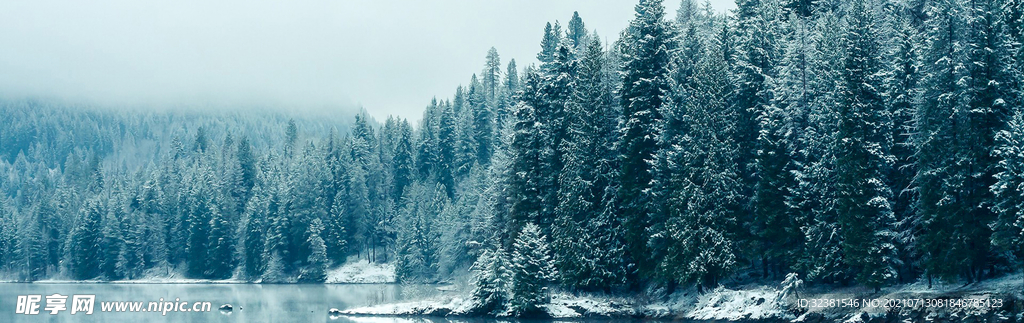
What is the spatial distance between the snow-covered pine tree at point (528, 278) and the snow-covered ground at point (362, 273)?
58.6 m

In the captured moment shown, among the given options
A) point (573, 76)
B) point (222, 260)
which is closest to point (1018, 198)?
point (573, 76)

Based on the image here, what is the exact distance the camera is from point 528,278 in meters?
55.2

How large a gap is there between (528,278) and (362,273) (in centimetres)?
6405

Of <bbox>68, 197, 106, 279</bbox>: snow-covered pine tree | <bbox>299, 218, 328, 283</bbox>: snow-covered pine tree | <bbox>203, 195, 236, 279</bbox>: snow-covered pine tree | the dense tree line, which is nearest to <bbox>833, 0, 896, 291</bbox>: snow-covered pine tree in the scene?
the dense tree line

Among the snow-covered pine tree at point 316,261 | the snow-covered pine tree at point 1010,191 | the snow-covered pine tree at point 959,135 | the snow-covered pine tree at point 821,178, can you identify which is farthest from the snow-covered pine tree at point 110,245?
the snow-covered pine tree at point 1010,191

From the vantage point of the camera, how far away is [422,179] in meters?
124

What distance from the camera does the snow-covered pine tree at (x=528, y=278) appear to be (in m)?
54.8

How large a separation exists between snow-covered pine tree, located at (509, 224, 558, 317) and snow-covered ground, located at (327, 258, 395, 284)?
58.6 m

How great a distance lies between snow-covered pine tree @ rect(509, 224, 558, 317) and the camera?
5484cm

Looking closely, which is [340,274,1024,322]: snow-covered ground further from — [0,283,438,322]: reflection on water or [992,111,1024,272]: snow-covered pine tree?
[0,283,438,322]: reflection on water

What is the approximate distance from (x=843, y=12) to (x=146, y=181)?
116082 millimetres

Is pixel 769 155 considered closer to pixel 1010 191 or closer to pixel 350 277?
pixel 1010 191

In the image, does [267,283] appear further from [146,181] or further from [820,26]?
[820,26]

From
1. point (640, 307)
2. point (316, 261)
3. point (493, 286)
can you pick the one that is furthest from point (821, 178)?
point (316, 261)
